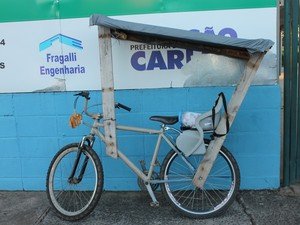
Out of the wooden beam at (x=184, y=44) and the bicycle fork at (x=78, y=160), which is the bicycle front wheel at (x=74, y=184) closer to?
the bicycle fork at (x=78, y=160)

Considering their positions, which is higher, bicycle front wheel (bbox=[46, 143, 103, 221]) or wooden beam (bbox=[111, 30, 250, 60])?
wooden beam (bbox=[111, 30, 250, 60])

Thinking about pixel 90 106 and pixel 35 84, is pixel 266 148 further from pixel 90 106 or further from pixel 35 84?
pixel 35 84

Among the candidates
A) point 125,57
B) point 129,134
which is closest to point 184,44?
point 125,57

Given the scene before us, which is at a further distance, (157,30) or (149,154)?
(149,154)

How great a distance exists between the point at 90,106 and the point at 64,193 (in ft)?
3.32

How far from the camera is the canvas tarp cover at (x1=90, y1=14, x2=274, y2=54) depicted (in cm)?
401

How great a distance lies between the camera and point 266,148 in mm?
4910

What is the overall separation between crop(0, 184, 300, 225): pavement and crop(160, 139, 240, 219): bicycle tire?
117mm

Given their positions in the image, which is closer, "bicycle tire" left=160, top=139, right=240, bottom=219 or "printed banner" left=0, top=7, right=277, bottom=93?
"bicycle tire" left=160, top=139, right=240, bottom=219

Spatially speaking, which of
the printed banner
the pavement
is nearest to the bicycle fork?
the pavement

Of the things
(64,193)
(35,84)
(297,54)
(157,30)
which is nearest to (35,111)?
(35,84)

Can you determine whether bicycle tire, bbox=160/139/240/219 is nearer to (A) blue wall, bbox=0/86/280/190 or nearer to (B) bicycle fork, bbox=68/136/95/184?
(A) blue wall, bbox=0/86/280/190

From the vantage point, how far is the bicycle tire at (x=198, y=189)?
4.33 metres

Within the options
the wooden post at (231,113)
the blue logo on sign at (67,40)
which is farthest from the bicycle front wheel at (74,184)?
the blue logo on sign at (67,40)
